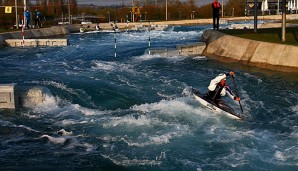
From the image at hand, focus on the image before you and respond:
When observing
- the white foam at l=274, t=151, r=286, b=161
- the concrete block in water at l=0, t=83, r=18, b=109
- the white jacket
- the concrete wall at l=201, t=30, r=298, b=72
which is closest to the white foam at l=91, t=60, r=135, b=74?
the concrete wall at l=201, t=30, r=298, b=72

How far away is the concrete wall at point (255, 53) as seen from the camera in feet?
59.0

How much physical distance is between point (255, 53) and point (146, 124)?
9616mm

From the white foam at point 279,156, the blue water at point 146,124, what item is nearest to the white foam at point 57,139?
the blue water at point 146,124

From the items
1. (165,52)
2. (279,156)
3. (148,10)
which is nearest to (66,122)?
(279,156)

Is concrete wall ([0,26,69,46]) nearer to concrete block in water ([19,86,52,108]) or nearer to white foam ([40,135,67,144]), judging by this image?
concrete block in water ([19,86,52,108])

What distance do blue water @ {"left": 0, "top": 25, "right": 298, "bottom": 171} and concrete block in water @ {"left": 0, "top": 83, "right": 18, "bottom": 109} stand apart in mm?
331

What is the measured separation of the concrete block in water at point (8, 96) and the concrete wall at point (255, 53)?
35.1 feet

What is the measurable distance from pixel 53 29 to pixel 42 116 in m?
30.7

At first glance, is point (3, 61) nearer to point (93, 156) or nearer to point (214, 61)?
point (214, 61)

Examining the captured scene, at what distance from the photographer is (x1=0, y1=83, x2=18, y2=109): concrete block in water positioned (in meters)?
12.4

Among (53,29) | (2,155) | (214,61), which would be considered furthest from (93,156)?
(53,29)

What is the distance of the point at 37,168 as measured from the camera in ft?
28.6

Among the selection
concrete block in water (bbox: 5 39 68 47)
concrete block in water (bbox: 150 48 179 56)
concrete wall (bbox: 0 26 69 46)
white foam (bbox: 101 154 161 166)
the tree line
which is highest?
the tree line

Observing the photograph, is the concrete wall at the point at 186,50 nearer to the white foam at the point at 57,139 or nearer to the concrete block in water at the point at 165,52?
the concrete block in water at the point at 165,52
